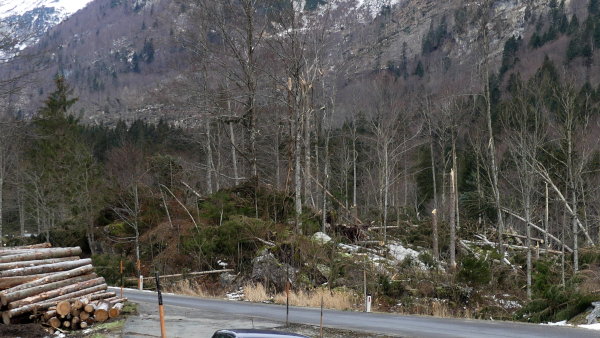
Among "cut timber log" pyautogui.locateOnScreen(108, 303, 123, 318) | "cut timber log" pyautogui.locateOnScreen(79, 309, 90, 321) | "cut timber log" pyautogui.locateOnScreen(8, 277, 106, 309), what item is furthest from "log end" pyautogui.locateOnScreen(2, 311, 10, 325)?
"cut timber log" pyautogui.locateOnScreen(108, 303, 123, 318)

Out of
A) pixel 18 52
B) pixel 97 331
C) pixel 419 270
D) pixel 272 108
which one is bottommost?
pixel 97 331

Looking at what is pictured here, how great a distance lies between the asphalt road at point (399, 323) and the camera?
41.5 feet

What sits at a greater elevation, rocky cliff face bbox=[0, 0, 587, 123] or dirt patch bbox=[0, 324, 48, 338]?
rocky cliff face bbox=[0, 0, 587, 123]

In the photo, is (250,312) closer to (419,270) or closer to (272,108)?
(419,270)

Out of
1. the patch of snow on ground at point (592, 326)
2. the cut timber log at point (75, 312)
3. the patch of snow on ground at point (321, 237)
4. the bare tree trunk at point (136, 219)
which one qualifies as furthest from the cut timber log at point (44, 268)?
the bare tree trunk at point (136, 219)

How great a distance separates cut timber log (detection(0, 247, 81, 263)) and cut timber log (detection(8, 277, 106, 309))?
4.44 feet

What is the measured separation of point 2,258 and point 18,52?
6.16 m

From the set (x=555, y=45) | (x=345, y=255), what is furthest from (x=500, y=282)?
(x=555, y=45)

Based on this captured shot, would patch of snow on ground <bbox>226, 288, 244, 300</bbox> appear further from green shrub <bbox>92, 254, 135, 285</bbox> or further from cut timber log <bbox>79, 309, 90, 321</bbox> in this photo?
cut timber log <bbox>79, 309, 90, 321</bbox>

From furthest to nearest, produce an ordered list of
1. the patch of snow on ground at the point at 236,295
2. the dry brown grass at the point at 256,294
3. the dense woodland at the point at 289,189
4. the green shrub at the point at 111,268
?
the green shrub at the point at 111,268, the dense woodland at the point at 289,189, the patch of snow on ground at the point at 236,295, the dry brown grass at the point at 256,294

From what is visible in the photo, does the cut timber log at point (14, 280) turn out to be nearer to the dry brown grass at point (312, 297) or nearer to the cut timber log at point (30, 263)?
the cut timber log at point (30, 263)

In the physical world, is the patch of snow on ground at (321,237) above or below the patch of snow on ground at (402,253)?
above

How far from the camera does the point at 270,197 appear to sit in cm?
3011

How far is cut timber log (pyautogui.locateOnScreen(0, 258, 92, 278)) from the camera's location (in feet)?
48.3
